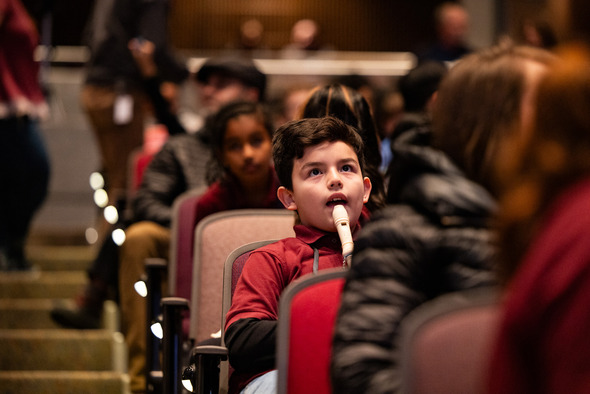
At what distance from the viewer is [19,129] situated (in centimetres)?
433

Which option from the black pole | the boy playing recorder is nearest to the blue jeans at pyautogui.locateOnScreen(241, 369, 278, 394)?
the boy playing recorder

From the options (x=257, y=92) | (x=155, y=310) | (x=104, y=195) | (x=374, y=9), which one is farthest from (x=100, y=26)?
(x=374, y=9)

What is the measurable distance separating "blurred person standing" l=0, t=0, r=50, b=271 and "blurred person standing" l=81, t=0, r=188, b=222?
52cm

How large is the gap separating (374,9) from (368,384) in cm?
1094

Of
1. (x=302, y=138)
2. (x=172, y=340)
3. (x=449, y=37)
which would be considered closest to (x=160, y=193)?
(x=172, y=340)

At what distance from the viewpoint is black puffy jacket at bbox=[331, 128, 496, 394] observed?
1.18 m

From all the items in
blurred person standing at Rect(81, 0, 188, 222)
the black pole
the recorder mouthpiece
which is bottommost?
the black pole

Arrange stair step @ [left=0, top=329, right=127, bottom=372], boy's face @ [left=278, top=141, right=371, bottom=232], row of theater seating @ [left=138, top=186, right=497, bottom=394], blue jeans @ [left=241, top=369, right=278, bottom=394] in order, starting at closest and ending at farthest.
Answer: row of theater seating @ [left=138, top=186, right=497, bottom=394] → blue jeans @ [left=241, top=369, right=278, bottom=394] → boy's face @ [left=278, top=141, right=371, bottom=232] → stair step @ [left=0, top=329, right=127, bottom=372]

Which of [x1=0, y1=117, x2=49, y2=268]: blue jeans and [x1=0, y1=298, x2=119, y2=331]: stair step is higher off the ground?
[x1=0, y1=117, x2=49, y2=268]: blue jeans

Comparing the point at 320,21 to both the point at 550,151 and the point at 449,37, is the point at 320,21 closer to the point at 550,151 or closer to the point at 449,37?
the point at 449,37

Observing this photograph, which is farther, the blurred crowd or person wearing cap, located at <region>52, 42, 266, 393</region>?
person wearing cap, located at <region>52, 42, 266, 393</region>

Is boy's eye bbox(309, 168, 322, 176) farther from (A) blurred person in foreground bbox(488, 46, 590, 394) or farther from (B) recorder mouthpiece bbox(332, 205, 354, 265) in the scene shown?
(A) blurred person in foreground bbox(488, 46, 590, 394)

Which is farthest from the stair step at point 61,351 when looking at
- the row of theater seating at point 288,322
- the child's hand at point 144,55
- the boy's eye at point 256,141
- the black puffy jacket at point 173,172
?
the child's hand at point 144,55

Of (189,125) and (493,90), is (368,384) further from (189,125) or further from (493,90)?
(189,125)
